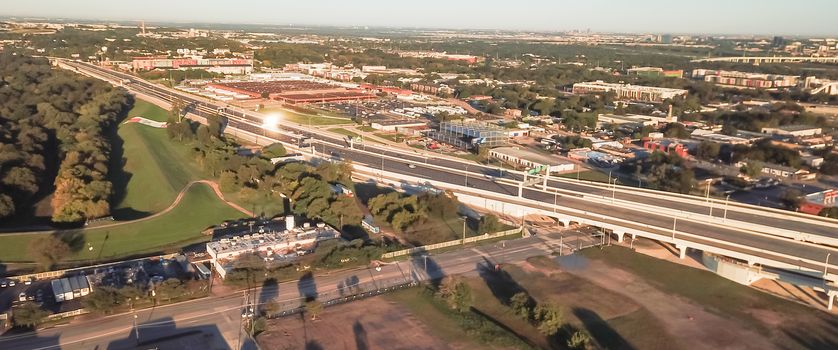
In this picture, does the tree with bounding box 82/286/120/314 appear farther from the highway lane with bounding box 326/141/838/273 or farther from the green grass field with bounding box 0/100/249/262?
the highway lane with bounding box 326/141/838/273

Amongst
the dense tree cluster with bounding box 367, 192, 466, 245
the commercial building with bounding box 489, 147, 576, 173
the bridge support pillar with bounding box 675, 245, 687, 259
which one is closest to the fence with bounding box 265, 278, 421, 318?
the dense tree cluster with bounding box 367, 192, 466, 245

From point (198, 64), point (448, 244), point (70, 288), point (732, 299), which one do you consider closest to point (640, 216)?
point (732, 299)

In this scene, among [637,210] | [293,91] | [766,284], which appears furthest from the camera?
[293,91]

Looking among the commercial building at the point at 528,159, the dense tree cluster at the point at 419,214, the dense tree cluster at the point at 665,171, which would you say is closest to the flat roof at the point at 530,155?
the commercial building at the point at 528,159

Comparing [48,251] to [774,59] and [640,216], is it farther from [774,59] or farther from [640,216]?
[774,59]

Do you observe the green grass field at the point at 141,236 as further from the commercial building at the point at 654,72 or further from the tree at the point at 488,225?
the commercial building at the point at 654,72
